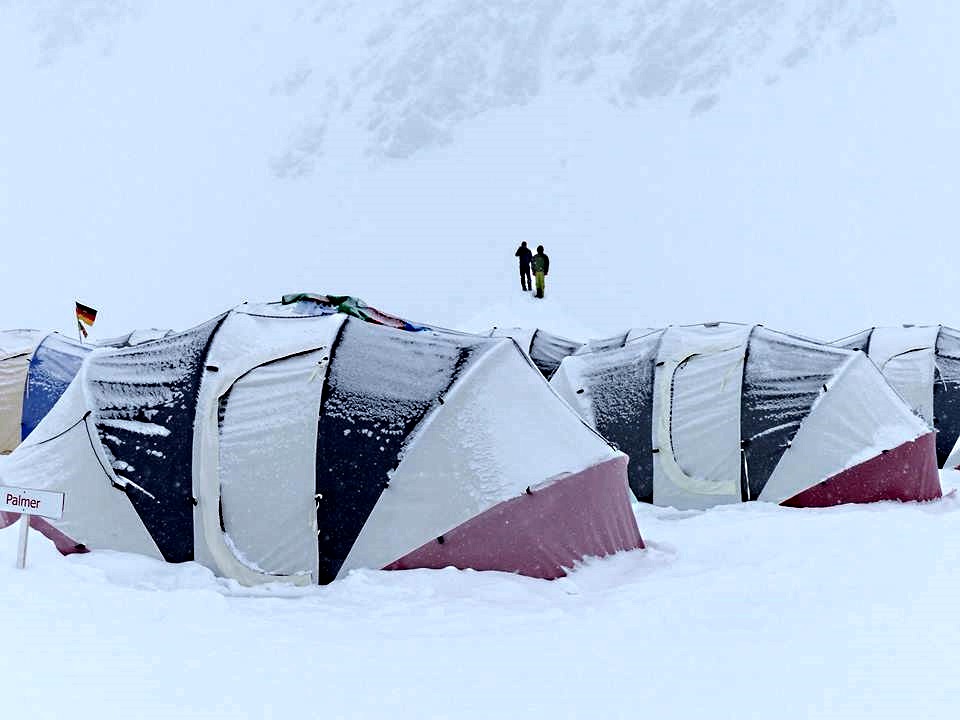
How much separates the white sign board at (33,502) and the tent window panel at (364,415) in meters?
1.70

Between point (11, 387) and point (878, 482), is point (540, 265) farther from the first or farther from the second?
point (878, 482)

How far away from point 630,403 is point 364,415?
4.58m

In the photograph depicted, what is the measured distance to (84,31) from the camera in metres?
59.8

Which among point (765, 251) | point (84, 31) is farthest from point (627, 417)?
point (84, 31)

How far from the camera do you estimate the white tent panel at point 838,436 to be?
8984 mm

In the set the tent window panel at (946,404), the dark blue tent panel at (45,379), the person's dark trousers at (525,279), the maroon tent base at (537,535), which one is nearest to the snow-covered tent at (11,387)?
the dark blue tent panel at (45,379)

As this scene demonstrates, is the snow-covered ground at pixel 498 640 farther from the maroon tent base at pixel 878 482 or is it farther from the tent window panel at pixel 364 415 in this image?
the maroon tent base at pixel 878 482

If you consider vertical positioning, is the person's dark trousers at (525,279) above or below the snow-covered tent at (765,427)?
above

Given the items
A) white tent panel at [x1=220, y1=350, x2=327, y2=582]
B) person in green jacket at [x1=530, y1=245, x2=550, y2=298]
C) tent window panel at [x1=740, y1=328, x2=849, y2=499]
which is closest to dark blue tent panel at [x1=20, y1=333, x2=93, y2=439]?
white tent panel at [x1=220, y1=350, x2=327, y2=582]

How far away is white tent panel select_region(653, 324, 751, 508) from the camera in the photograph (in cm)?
938

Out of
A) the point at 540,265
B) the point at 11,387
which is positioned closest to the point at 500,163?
the point at 540,265

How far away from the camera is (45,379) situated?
553 inches

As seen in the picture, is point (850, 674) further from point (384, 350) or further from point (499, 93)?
point (499, 93)

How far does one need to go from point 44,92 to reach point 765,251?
148ft
